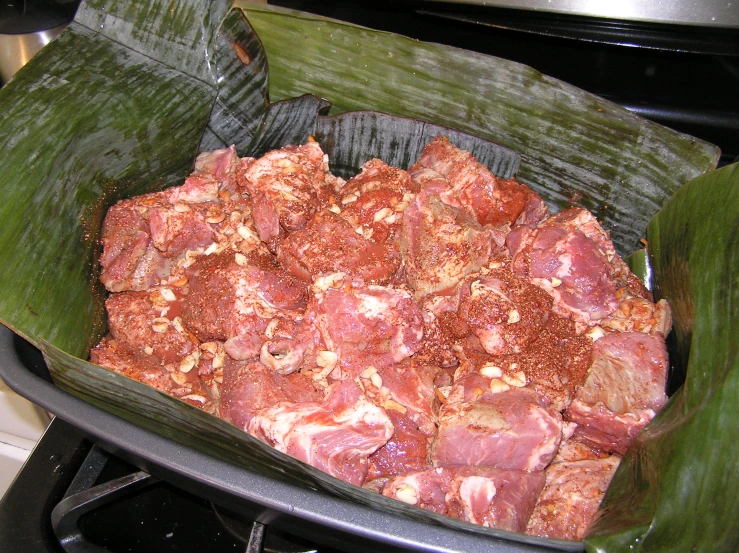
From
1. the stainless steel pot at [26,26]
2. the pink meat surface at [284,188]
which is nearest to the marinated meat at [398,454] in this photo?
the pink meat surface at [284,188]

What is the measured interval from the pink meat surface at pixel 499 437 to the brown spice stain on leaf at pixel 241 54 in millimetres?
1726

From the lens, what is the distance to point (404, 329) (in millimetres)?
1905

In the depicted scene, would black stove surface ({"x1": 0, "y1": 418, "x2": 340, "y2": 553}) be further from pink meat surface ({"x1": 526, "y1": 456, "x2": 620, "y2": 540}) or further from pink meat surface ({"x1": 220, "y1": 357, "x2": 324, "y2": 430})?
pink meat surface ({"x1": 526, "y1": 456, "x2": 620, "y2": 540})

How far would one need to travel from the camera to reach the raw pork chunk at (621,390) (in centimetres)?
184

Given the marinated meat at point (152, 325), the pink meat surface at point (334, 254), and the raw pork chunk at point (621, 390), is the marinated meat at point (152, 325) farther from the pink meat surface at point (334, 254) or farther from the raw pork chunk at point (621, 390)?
the raw pork chunk at point (621, 390)

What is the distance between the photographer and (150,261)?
2225mm

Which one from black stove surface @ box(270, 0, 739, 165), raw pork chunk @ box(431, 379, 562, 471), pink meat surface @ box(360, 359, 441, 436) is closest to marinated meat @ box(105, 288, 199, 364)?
pink meat surface @ box(360, 359, 441, 436)

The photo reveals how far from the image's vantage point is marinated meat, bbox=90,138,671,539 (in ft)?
5.73

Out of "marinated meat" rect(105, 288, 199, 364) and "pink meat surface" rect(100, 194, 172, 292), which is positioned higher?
"pink meat surface" rect(100, 194, 172, 292)

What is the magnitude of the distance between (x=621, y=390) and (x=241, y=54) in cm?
200

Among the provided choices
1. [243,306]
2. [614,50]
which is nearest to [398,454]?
[243,306]

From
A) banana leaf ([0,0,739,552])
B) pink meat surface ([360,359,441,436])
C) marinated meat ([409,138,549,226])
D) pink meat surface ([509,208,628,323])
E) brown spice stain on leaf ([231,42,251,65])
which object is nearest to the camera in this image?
banana leaf ([0,0,739,552])

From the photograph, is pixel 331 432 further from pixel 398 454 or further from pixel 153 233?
pixel 153 233

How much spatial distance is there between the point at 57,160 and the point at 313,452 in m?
1.35
